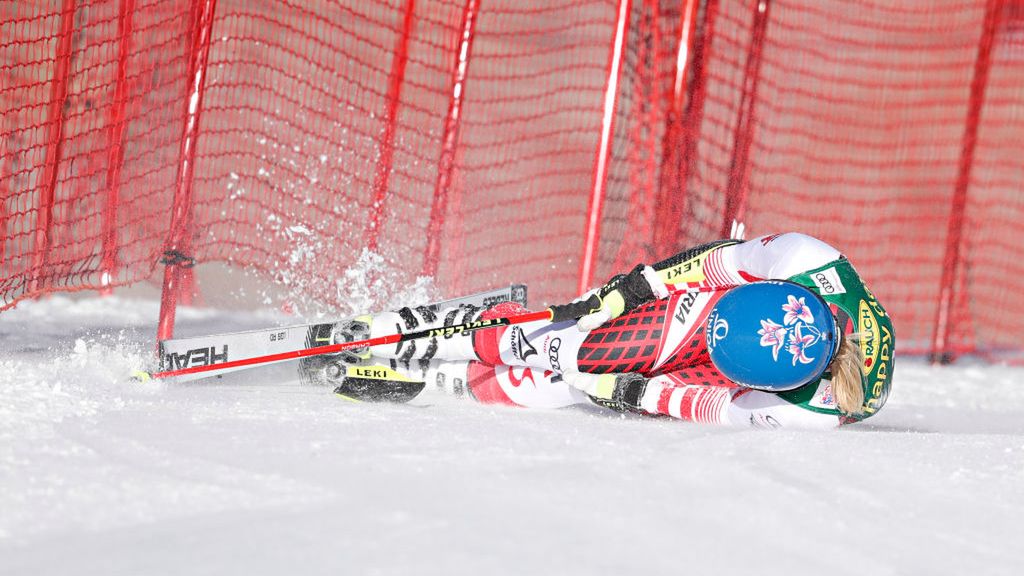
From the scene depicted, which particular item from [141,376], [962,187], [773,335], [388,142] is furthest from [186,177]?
[962,187]

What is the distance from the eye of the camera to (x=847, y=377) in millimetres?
2834

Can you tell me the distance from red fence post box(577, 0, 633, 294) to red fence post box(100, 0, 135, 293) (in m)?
2.27

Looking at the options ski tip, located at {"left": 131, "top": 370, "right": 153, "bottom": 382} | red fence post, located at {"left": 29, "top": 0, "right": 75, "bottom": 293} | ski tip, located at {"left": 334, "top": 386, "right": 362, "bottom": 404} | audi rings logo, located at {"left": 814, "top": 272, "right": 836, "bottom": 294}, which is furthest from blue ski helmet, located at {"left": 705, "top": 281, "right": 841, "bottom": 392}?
red fence post, located at {"left": 29, "top": 0, "right": 75, "bottom": 293}

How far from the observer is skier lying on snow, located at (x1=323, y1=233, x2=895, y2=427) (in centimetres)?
278

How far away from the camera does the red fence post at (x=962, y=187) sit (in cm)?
548

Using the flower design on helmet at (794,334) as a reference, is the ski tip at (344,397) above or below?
below

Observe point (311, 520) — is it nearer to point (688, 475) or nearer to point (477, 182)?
point (688, 475)

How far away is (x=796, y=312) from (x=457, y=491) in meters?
1.21

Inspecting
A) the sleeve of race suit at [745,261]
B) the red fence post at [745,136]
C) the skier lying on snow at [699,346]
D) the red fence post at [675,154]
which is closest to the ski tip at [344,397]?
the skier lying on snow at [699,346]

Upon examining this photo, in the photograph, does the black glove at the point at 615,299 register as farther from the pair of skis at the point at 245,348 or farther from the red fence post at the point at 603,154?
the red fence post at the point at 603,154

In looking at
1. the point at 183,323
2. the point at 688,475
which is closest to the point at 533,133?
the point at 183,323

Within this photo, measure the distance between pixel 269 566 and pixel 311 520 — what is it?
20cm

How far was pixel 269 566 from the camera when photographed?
1.76 meters

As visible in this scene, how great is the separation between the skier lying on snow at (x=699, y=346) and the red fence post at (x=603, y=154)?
1333 millimetres
